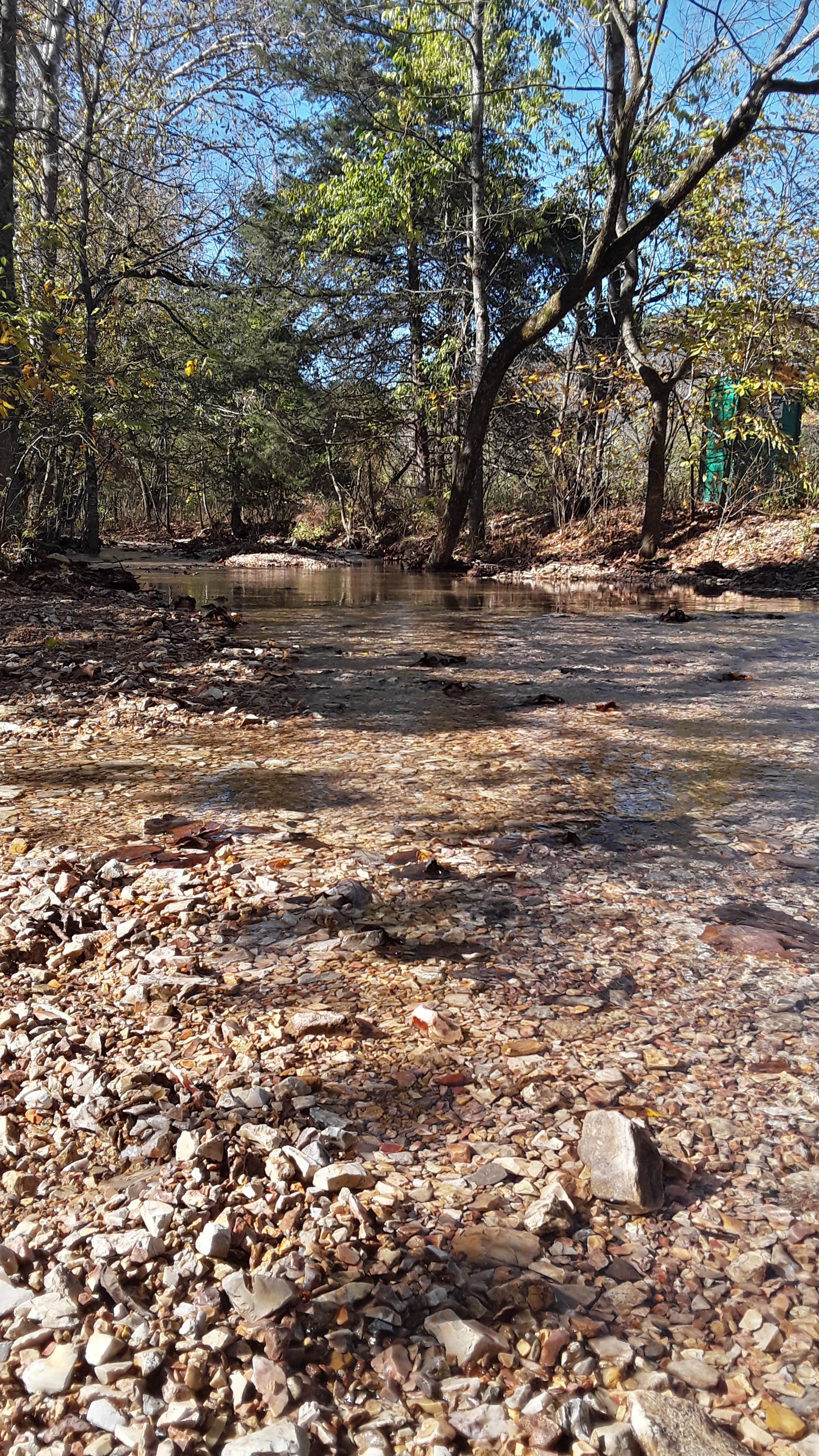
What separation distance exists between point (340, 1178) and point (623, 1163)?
1.40 ft

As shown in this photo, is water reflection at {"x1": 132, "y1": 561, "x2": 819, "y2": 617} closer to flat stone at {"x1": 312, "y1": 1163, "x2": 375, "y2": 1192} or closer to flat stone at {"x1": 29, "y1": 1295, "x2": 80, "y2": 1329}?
flat stone at {"x1": 312, "y1": 1163, "x2": 375, "y2": 1192}

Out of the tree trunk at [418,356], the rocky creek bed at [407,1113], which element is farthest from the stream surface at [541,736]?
the tree trunk at [418,356]

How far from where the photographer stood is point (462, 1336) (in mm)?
1128

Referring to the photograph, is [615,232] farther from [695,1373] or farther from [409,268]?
[695,1373]

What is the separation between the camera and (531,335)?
1249 centimetres

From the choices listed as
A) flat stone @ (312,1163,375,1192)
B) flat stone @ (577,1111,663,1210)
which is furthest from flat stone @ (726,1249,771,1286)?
flat stone @ (312,1163,375,1192)

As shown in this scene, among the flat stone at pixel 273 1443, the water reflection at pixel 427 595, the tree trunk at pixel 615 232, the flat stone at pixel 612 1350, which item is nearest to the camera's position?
the flat stone at pixel 273 1443

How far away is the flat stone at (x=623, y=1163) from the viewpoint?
53.4 inches

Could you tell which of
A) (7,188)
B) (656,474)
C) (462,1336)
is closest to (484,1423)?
(462,1336)

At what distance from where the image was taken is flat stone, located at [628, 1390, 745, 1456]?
99cm

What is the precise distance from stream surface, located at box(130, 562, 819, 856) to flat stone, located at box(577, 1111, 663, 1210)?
4.68 ft

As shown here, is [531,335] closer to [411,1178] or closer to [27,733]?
→ [27,733]

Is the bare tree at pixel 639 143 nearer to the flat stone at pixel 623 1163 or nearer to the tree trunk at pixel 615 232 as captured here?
the tree trunk at pixel 615 232

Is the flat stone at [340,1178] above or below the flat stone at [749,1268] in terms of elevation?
above
